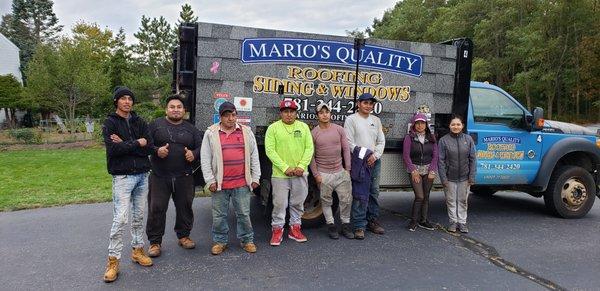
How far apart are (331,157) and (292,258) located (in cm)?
129

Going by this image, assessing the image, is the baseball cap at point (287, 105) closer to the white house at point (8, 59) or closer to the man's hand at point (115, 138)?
the man's hand at point (115, 138)

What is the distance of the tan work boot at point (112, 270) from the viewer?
13.3ft

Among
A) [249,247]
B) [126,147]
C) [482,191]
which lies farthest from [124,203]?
[482,191]

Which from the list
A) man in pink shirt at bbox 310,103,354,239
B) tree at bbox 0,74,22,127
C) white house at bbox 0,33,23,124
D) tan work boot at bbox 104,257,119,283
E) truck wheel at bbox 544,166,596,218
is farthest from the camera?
white house at bbox 0,33,23,124

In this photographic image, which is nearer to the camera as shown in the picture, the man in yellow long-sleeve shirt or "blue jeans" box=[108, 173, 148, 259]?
"blue jeans" box=[108, 173, 148, 259]

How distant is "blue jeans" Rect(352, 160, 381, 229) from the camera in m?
5.52

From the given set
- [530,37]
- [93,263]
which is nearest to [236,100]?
[93,263]

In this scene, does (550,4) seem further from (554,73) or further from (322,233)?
(322,233)

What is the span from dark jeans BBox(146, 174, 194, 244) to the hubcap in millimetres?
5527

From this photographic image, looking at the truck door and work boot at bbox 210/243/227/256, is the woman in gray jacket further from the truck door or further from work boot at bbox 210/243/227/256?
work boot at bbox 210/243/227/256

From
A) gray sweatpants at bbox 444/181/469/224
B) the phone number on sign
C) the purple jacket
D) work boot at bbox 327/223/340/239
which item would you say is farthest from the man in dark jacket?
gray sweatpants at bbox 444/181/469/224

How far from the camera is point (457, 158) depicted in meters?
5.77

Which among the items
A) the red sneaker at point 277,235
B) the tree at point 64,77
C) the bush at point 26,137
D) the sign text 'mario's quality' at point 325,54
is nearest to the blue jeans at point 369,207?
the red sneaker at point 277,235

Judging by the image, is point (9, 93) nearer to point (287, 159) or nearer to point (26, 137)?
point (26, 137)
